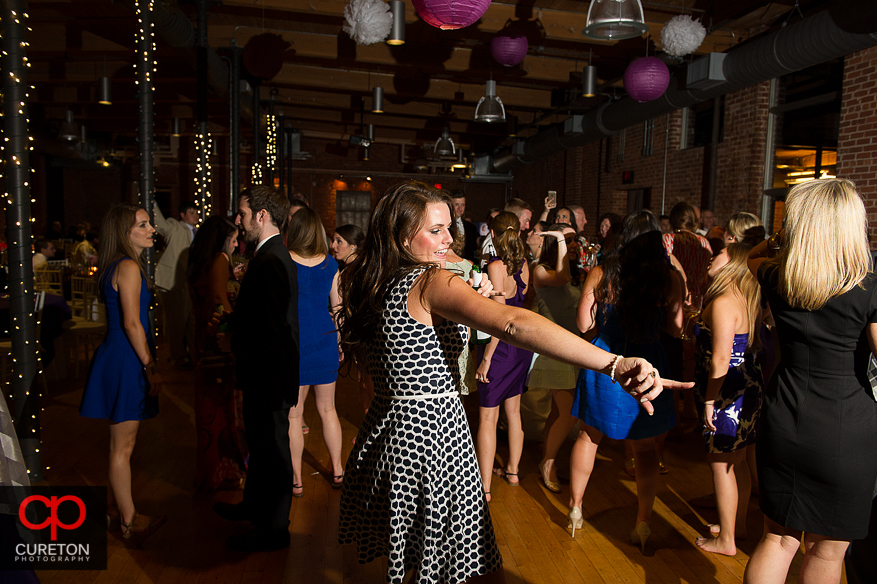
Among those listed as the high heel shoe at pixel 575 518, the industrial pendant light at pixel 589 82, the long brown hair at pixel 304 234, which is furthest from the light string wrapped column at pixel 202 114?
the high heel shoe at pixel 575 518

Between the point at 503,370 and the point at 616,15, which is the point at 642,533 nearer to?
the point at 503,370

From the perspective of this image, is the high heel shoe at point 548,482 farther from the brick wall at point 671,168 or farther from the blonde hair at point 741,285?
the brick wall at point 671,168

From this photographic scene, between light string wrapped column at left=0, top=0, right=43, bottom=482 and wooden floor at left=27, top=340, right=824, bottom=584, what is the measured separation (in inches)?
16.6

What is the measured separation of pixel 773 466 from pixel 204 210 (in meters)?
5.40

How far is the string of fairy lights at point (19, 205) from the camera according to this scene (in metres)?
3.12

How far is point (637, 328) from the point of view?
8.65 feet

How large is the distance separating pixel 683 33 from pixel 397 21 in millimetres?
2487

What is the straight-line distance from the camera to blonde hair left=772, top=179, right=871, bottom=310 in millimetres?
1662

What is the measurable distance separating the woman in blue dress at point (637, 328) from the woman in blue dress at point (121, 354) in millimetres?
2010

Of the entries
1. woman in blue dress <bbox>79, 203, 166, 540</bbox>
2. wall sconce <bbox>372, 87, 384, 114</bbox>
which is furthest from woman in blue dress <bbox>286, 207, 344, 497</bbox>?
wall sconce <bbox>372, 87, 384, 114</bbox>

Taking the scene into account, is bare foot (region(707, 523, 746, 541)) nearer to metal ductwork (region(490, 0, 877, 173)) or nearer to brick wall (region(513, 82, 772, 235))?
metal ductwork (region(490, 0, 877, 173))

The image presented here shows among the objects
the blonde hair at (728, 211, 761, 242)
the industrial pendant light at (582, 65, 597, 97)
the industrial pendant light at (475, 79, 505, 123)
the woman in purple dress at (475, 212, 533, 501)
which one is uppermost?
the industrial pendant light at (582, 65, 597, 97)

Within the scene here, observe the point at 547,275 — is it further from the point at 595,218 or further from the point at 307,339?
the point at 595,218

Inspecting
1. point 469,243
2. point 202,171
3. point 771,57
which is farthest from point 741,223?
point 202,171
